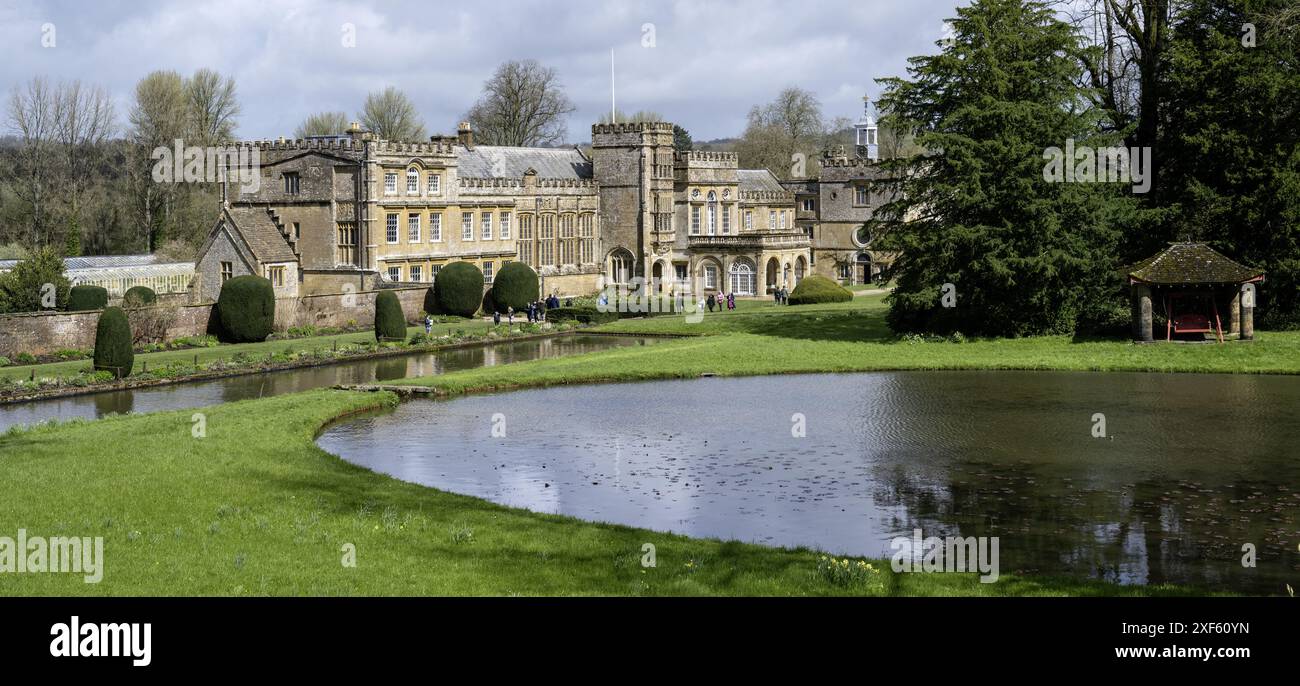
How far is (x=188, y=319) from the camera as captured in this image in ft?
161

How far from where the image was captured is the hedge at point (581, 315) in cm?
5862

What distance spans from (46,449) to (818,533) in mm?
15234

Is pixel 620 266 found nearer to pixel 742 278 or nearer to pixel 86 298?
pixel 742 278

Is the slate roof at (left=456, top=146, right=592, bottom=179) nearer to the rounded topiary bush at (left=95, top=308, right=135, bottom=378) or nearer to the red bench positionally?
the rounded topiary bush at (left=95, top=308, right=135, bottom=378)

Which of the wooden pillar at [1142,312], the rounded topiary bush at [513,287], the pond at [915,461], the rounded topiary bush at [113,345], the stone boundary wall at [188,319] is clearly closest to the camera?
the pond at [915,461]

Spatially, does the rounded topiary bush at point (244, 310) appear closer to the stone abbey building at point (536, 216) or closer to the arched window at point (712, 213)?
the stone abbey building at point (536, 216)

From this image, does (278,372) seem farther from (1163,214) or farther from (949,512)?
(1163,214)

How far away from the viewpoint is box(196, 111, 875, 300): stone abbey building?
61.3 metres

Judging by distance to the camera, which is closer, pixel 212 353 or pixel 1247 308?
pixel 1247 308

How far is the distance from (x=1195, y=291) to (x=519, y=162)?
40672 mm

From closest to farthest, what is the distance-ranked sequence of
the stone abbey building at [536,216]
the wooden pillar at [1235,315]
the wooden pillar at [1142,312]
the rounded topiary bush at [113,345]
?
the rounded topiary bush at [113,345]
the wooden pillar at [1142,312]
the wooden pillar at [1235,315]
the stone abbey building at [536,216]

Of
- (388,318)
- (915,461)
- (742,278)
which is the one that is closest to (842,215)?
(742,278)

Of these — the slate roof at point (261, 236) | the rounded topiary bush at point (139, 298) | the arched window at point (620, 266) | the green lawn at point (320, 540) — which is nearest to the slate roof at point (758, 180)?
the arched window at point (620, 266)

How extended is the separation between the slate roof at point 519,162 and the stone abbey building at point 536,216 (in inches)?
3.5
